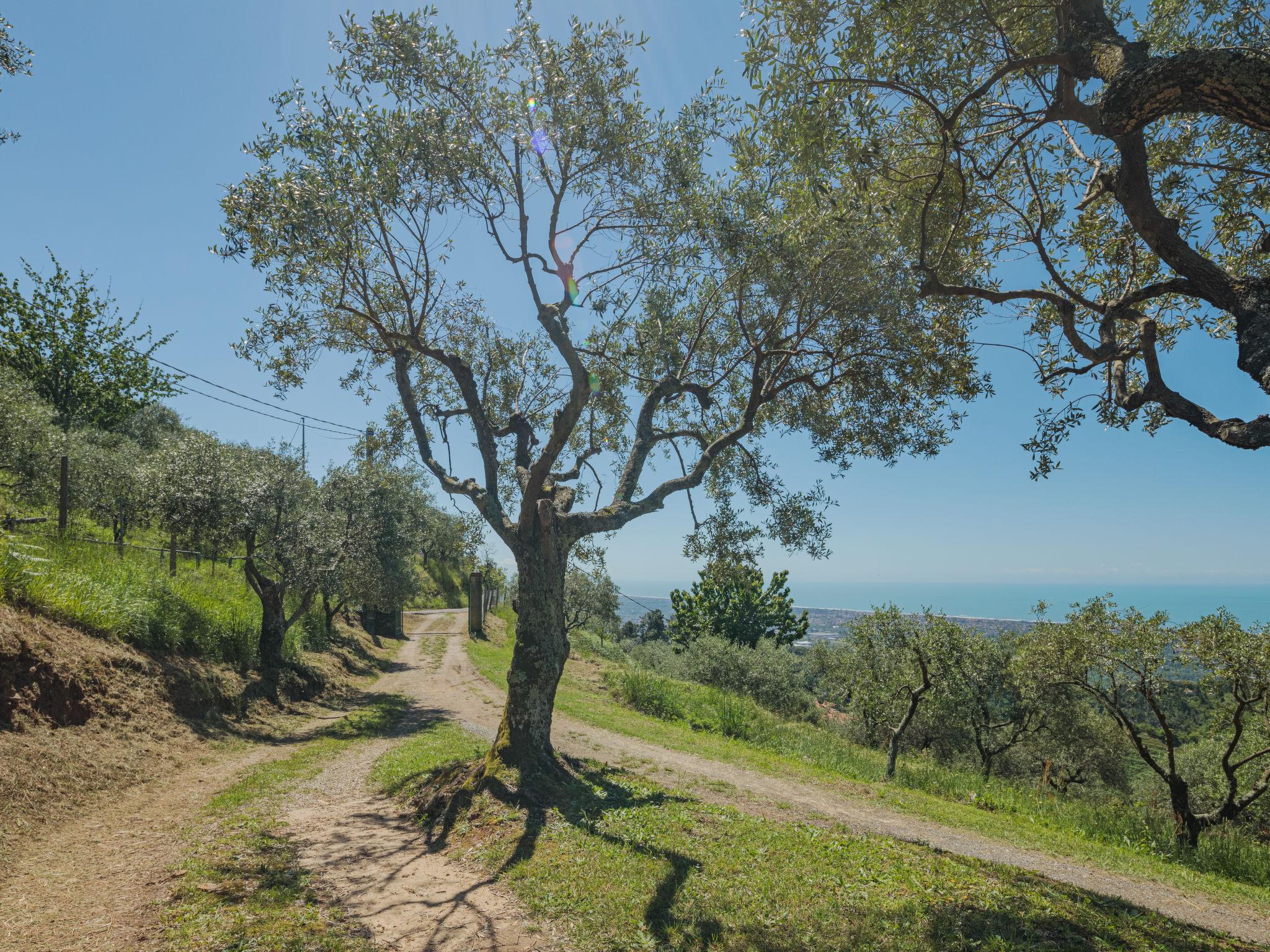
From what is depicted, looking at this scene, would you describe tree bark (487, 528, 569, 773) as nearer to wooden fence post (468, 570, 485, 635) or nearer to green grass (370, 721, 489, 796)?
green grass (370, 721, 489, 796)

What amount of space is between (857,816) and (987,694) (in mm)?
18387

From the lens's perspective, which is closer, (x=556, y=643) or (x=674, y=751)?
(x=556, y=643)

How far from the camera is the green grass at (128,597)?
11562mm

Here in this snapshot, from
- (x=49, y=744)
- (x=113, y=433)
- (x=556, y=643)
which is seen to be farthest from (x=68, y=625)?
(x=113, y=433)

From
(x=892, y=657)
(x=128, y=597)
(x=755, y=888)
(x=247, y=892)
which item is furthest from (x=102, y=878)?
(x=892, y=657)

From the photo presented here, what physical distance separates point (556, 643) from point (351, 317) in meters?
8.93

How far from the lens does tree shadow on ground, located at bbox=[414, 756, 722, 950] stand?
650 centimetres

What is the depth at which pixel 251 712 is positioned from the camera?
16656mm

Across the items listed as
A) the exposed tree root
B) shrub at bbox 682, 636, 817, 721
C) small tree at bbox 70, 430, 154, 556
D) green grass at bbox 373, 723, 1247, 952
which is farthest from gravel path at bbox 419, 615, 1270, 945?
small tree at bbox 70, 430, 154, 556

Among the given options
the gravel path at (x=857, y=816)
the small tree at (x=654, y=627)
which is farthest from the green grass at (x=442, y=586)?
the gravel path at (x=857, y=816)

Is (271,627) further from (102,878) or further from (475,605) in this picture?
(475,605)

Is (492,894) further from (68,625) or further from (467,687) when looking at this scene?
(467,687)

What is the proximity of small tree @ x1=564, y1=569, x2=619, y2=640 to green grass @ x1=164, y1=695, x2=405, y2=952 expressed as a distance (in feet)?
88.8

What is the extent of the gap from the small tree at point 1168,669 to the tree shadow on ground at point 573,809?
11857mm
